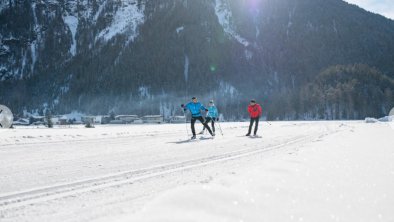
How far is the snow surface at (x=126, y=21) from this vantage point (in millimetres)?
168875

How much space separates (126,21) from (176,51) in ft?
122

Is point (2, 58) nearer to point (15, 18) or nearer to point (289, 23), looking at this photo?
point (15, 18)

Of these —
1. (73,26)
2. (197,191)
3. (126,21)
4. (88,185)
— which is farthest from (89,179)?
(73,26)

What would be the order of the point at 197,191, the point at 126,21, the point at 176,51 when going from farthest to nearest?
the point at 126,21 < the point at 176,51 < the point at 197,191

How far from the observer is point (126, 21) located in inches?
6895

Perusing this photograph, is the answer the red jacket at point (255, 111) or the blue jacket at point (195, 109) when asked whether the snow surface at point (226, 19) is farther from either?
the blue jacket at point (195, 109)

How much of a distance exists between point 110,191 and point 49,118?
43.7m

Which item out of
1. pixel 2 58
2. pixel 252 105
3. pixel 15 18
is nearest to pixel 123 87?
pixel 2 58

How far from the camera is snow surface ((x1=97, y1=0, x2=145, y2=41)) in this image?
554 feet

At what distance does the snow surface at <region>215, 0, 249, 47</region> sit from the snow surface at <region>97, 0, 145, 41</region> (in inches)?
1394

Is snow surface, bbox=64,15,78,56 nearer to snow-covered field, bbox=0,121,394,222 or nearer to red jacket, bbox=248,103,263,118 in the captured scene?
red jacket, bbox=248,103,263,118

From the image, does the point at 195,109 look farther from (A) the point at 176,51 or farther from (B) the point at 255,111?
(A) the point at 176,51

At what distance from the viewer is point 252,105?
19.0 meters

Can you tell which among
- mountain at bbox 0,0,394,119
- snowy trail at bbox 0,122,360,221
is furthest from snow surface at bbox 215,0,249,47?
snowy trail at bbox 0,122,360,221
